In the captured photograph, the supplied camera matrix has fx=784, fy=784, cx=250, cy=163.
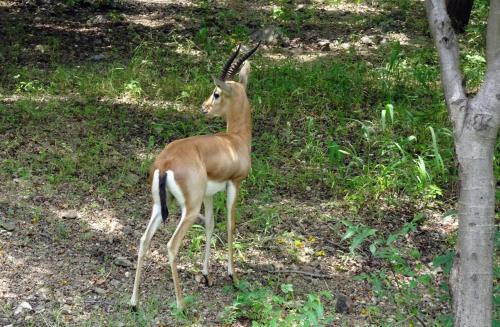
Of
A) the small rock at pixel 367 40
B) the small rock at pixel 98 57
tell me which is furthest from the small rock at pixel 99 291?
the small rock at pixel 367 40

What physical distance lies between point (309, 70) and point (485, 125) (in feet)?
15.6

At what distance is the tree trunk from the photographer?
9727 millimetres

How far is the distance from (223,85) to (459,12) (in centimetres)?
541

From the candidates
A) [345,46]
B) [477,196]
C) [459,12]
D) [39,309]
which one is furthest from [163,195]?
[459,12]

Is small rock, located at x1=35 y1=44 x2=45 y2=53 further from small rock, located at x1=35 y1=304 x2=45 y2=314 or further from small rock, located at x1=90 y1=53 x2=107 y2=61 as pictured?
small rock, located at x1=35 y1=304 x2=45 y2=314

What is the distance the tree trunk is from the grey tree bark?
5.96 metres

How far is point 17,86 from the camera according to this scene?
26.1 ft

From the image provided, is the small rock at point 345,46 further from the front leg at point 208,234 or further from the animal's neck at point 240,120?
Result: the front leg at point 208,234

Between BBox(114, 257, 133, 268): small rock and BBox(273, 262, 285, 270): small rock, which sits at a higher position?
BBox(114, 257, 133, 268): small rock

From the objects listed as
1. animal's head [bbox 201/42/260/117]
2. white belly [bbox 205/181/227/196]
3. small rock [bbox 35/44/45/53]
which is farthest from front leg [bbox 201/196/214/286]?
small rock [bbox 35/44/45/53]

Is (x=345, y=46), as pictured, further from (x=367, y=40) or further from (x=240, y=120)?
(x=240, y=120)

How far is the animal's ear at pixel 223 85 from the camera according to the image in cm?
534

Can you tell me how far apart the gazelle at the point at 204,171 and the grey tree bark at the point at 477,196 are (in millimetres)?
1623

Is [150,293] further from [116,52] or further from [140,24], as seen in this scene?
[140,24]
